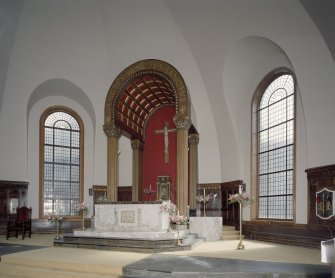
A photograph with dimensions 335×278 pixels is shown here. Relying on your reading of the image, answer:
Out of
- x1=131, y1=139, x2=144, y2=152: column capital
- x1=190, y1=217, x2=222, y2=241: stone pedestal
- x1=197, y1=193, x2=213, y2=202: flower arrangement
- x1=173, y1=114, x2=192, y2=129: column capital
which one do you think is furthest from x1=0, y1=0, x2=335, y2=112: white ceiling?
x1=197, y1=193, x2=213, y2=202: flower arrangement

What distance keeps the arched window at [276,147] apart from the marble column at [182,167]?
3102mm

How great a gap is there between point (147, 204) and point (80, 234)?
2626 mm

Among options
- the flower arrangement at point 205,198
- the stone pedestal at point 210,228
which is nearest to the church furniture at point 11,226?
the stone pedestal at point 210,228

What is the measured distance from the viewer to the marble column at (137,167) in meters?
20.9

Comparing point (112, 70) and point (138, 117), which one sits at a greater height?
point (112, 70)

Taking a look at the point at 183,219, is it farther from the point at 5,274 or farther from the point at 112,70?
the point at 112,70

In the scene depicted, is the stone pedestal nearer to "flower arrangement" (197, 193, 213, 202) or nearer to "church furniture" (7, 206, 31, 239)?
"flower arrangement" (197, 193, 213, 202)

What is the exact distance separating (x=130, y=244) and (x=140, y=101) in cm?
913

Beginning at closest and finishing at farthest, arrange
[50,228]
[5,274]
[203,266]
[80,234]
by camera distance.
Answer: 1. [203,266]
2. [5,274]
3. [80,234]
4. [50,228]

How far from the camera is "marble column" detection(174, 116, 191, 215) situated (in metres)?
15.9

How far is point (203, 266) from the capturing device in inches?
382

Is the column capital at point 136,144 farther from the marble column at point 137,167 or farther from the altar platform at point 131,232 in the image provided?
the altar platform at point 131,232

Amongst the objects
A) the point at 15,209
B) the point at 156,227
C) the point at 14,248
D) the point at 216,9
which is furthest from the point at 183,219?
the point at 15,209

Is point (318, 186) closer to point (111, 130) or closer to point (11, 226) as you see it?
point (111, 130)
